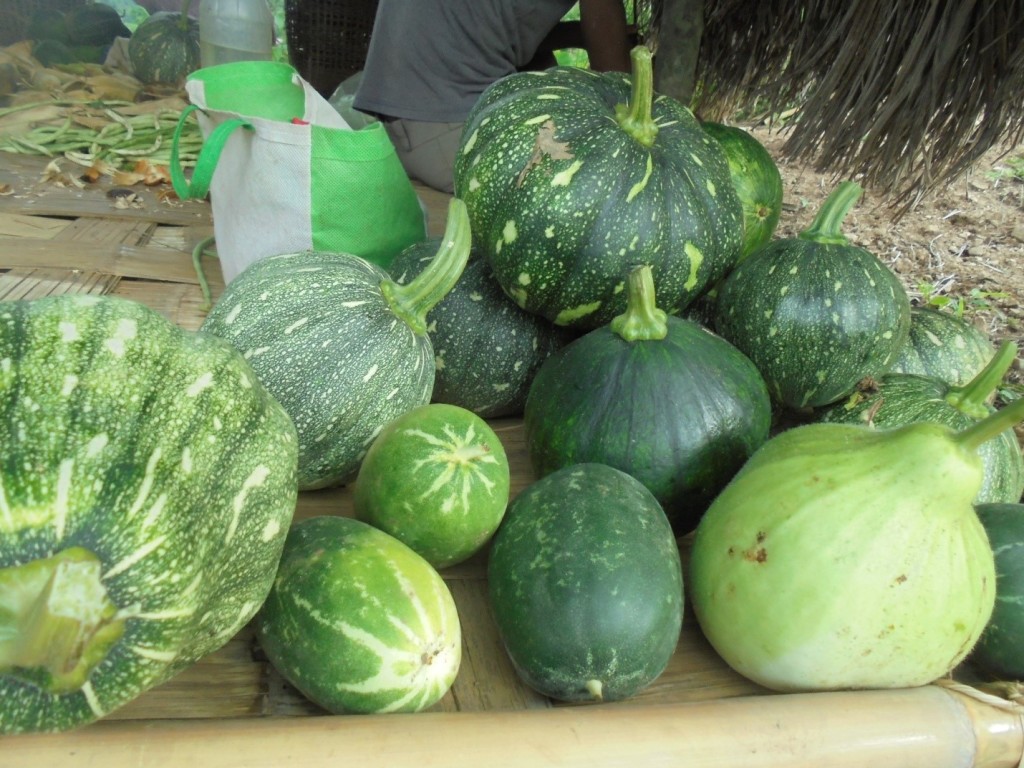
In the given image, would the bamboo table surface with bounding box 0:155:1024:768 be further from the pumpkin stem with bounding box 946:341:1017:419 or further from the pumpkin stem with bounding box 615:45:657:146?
the pumpkin stem with bounding box 615:45:657:146

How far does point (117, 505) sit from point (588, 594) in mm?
569

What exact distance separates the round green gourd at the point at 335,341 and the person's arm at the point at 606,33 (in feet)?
5.58

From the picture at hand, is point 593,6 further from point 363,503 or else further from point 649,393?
point 363,503

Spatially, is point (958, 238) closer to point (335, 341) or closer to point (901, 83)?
point (901, 83)

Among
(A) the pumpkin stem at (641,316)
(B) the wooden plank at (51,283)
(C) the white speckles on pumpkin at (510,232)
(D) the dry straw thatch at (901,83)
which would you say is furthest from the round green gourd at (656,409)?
(B) the wooden plank at (51,283)

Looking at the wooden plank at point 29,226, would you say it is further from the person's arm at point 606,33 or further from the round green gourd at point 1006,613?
the round green gourd at point 1006,613

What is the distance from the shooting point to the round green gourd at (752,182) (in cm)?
194

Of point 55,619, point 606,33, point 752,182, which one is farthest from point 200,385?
point 606,33

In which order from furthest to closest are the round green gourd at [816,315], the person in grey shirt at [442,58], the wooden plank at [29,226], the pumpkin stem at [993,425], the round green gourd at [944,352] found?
the person in grey shirt at [442,58], the wooden plank at [29,226], the round green gourd at [944,352], the round green gourd at [816,315], the pumpkin stem at [993,425]

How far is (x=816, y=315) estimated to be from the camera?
1.60 metres

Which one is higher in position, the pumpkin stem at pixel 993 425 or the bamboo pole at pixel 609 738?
the pumpkin stem at pixel 993 425

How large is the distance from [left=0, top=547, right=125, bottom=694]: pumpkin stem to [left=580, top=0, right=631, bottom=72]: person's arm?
8.54 ft

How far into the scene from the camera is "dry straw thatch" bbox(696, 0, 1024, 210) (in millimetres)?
1895

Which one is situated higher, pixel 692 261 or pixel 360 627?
pixel 692 261
